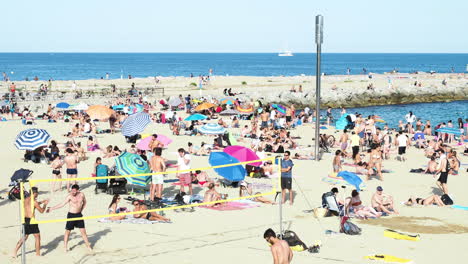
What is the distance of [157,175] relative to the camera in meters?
12.0

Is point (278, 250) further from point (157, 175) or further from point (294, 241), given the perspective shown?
point (157, 175)

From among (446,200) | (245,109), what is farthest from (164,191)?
(245,109)

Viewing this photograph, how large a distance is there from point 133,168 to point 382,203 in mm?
5548

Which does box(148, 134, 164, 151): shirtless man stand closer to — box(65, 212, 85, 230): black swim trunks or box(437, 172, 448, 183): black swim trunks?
box(65, 212, 85, 230): black swim trunks

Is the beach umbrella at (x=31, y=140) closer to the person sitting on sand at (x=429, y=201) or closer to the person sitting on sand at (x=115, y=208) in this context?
the person sitting on sand at (x=115, y=208)

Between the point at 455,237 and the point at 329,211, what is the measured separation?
2531mm

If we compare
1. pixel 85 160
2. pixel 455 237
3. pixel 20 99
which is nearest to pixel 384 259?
pixel 455 237

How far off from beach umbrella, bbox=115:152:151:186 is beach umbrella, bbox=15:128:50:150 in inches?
172

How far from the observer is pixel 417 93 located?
50.6 meters

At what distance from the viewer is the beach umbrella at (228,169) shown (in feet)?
42.7

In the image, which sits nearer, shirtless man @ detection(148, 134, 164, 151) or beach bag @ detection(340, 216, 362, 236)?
beach bag @ detection(340, 216, 362, 236)

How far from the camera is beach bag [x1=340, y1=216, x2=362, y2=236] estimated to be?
10305mm

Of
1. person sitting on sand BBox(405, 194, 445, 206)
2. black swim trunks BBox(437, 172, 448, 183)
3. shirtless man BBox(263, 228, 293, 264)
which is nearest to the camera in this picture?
shirtless man BBox(263, 228, 293, 264)

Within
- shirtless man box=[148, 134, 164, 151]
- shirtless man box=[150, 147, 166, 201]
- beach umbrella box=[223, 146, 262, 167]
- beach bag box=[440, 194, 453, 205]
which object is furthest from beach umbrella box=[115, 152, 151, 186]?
beach bag box=[440, 194, 453, 205]
